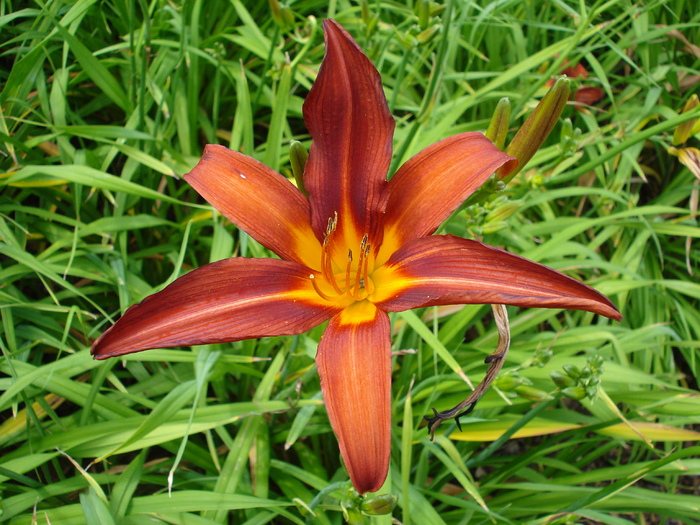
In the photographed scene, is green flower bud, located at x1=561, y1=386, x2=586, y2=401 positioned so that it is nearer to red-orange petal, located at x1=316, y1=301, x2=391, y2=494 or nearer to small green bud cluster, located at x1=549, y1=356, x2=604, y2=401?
small green bud cluster, located at x1=549, y1=356, x2=604, y2=401

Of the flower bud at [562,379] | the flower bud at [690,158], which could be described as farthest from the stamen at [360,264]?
the flower bud at [690,158]

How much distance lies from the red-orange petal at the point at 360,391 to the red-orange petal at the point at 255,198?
229 millimetres

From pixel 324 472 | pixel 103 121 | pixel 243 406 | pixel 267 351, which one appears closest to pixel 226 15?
pixel 103 121

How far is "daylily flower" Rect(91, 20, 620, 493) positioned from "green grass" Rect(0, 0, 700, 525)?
1.14 ft

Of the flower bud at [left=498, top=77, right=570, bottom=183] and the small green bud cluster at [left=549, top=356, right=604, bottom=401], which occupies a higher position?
the flower bud at [left=498, top=77, right=570, bottom=183]

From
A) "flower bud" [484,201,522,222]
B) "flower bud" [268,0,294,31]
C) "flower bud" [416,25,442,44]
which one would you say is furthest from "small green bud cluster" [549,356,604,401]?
"flower bud" [268,0,294,31]

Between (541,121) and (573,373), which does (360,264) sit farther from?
(573,373)

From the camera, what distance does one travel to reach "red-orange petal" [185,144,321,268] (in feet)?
3.72

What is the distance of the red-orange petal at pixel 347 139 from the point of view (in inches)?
44.4

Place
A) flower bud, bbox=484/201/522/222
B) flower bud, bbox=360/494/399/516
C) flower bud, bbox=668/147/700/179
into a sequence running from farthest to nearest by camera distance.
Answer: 1. flower bud, bbox=668/147/700/179
2. flower bud, bbox=484/201/522/222
3. flower bud, bbox=360/494/399/516

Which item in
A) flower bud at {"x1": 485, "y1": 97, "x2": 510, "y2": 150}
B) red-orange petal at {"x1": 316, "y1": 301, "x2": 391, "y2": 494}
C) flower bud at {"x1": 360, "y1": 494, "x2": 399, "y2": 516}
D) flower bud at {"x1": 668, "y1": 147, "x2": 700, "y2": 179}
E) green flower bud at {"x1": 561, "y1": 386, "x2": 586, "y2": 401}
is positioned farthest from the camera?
flower bud at {"x1": 668, "y1": 147, "x2": 700, "y2": 179}

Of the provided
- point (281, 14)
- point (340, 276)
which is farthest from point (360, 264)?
point (281, 14)

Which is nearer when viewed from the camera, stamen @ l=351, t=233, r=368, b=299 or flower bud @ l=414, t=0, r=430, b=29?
stamen @ l=351, t=233, r=368, b=299

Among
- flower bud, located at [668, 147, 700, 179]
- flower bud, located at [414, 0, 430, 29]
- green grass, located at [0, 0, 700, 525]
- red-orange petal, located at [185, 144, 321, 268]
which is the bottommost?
green grass, located at [0, 0, 700, 525]
